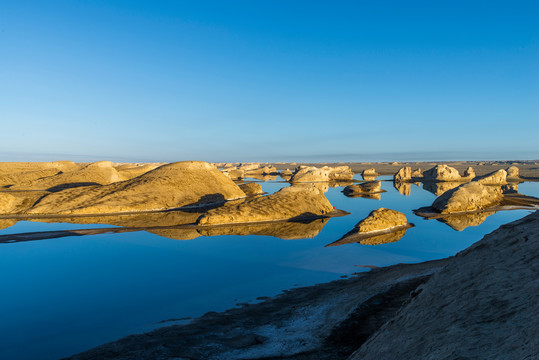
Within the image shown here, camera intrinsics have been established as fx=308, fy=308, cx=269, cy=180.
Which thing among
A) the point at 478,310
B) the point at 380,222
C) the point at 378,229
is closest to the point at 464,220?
the point at 380,222

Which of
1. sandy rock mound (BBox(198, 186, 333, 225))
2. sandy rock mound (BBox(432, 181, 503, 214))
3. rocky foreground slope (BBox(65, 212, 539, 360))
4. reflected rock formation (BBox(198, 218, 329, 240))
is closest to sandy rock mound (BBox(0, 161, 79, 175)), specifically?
sandy rock mound (BBox(198, 186, 333, 225))

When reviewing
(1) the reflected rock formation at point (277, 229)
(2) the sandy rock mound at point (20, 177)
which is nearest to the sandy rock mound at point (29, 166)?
(2) the sandy rock mound at point (20, 177)

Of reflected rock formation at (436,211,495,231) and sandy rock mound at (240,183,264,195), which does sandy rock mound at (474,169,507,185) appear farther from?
sandy rock mound at (240,183,264,195)

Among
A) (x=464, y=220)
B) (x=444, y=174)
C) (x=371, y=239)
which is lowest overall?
(x=464, y=220)

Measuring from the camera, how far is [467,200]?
34.3 metres

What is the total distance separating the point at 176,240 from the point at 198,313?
42.6ft

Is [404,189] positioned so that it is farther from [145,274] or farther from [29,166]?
[29,166]

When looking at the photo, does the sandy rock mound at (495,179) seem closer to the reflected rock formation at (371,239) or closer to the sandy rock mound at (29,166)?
the reflected rock formation at (371,239)

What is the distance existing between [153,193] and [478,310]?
39.8 metres

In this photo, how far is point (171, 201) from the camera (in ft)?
131

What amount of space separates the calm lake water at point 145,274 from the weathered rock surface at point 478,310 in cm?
706

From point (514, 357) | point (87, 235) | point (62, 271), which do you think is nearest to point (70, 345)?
point (62, 271)

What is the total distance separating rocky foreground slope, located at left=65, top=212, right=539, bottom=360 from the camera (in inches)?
195

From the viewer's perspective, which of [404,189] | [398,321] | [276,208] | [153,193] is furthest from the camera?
[404,189]
